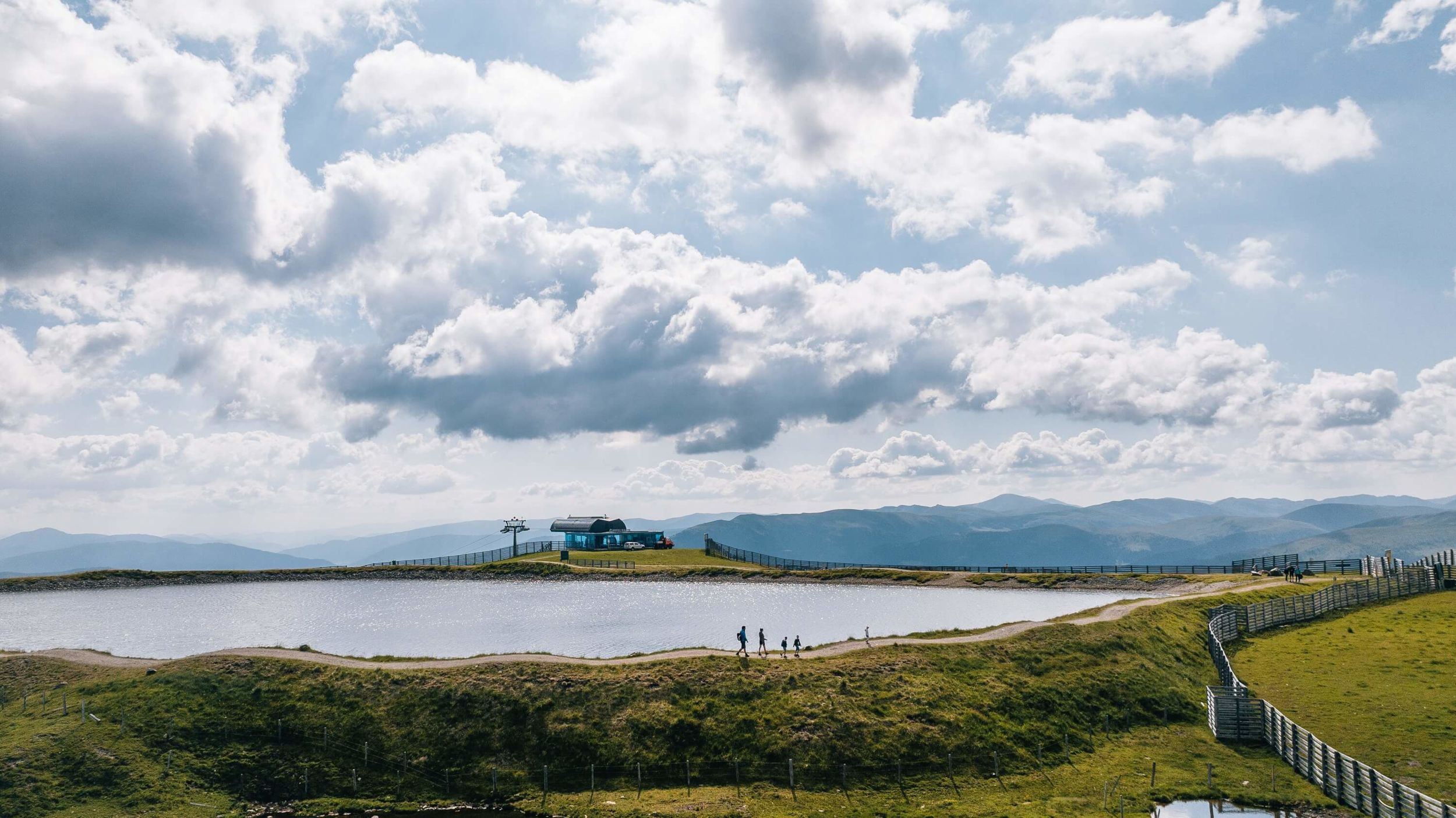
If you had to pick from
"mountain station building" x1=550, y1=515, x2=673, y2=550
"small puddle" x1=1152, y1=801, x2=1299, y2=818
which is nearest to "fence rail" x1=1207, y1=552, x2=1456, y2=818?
"small puddle" x1=1152, y1=801, x2=1299, y2=818

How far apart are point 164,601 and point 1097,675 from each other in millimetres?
133259

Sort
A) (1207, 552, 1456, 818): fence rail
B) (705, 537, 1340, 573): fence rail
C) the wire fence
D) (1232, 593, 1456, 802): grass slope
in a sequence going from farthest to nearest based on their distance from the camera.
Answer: (705, 537, 1340, 573): fence rail < the wire fence < (1232, 593, 1456, 802): grass slope < (1207, 552, 1456, 818): fence rail

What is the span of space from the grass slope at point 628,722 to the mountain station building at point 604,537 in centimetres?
11838

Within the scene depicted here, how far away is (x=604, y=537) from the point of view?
177 m

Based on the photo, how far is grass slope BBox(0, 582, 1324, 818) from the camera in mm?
44781

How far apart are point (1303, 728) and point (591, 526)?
477 feet

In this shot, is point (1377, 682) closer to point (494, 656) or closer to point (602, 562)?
point (494, 656)

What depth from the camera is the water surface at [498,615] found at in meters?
77.1

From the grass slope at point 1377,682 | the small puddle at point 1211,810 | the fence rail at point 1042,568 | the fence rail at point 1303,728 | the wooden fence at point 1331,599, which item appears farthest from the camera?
the fence rail at point 1042,568

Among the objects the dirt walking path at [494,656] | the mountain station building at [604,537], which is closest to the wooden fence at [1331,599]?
the dirt walking path at [494,656]

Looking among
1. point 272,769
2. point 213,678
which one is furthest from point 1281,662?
point 213,678

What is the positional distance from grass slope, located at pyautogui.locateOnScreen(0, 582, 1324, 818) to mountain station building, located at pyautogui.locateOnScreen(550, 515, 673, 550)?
118 m

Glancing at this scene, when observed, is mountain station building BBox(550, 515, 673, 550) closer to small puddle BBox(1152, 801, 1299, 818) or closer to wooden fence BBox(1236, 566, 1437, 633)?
wooden fence BBox(1236, 566, 1437, 633)

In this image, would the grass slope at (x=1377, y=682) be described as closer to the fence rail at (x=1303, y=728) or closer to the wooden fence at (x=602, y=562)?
the fence rail at (x=1303, y=728)
